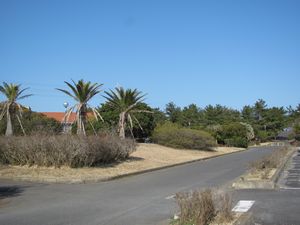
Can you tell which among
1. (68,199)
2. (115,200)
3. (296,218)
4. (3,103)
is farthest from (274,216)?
(3,103)

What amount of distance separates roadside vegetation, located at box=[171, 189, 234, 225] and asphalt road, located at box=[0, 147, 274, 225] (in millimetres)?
1682

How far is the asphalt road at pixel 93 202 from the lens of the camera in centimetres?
1030

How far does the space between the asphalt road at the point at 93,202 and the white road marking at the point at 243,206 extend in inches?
62.7

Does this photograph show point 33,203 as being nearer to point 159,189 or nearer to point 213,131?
point 159,189

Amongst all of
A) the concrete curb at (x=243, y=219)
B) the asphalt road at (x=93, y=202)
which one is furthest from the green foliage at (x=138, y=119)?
the concrete curb at (x=243, y=219)

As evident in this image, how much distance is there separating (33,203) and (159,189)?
17.1ft

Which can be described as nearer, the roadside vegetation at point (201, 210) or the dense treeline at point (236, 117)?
the roadside vegetation at point (201, 210)

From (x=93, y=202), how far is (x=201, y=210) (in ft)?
18.9

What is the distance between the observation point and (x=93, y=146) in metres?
22.6

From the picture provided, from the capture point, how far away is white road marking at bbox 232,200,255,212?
10.8m

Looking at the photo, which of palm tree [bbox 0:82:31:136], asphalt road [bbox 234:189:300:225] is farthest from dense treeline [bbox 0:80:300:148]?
asphalt road [bbox 234:189:300:225]

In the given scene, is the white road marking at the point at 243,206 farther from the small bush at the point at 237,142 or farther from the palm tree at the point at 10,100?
the small bush at the point at 237,142

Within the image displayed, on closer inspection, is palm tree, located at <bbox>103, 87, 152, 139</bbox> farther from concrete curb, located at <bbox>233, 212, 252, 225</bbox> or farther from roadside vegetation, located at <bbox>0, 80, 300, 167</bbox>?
concrete curb, located at <bbox>233, 212, 252, 225</bbox>

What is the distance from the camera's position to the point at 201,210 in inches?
316
